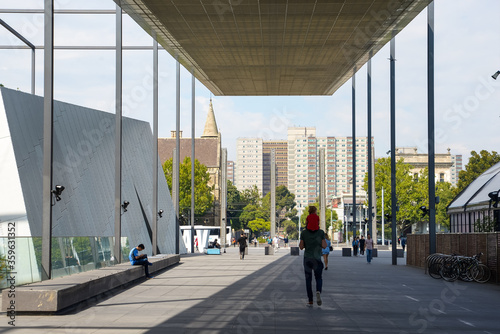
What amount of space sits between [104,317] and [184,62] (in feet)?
91.8

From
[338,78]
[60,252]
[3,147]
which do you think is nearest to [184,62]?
[338,78]

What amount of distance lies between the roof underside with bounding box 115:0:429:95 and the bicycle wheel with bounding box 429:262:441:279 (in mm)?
9856

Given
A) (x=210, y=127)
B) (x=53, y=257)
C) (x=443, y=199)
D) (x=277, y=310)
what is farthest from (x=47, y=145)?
(x=210, y=127)

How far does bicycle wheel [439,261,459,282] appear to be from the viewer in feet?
69.7

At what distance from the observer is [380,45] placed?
3356cm

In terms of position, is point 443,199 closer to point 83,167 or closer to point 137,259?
point 83,167

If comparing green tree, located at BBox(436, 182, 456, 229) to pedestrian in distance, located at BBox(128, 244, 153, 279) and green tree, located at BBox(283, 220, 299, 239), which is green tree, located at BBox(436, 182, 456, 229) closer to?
green tree, located at BBox(283, 220, 299, 239)

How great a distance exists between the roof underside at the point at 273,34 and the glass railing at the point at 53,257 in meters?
8.91

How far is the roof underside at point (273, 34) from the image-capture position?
2625 cm

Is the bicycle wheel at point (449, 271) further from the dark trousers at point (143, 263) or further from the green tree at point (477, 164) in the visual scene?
the green tree at point (477, 164)

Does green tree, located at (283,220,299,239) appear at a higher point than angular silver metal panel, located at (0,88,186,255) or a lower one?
lower

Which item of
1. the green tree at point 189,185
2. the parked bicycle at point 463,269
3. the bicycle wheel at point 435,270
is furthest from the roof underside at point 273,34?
the green tree at point 189,185

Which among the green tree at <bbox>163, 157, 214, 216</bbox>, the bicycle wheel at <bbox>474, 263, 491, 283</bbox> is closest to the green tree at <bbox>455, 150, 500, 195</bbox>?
the green tree at <bbox>163, 157, 214, 216</bbox>

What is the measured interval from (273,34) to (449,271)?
46.7ft
